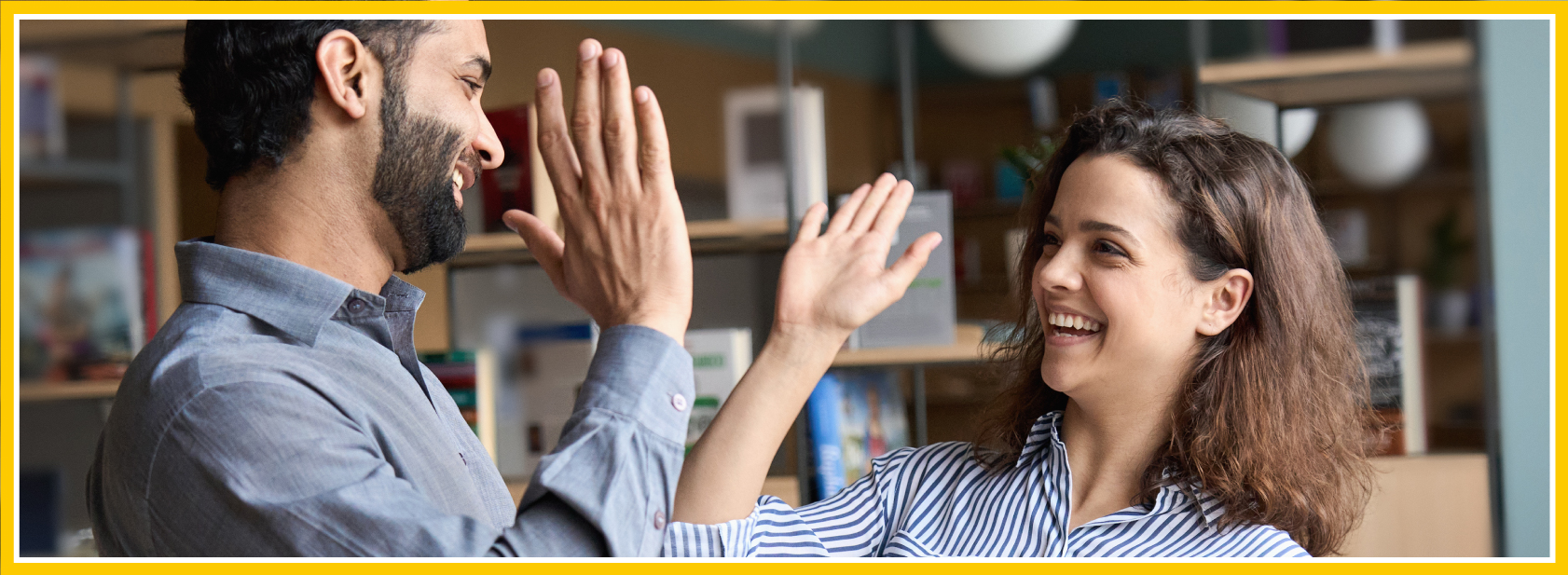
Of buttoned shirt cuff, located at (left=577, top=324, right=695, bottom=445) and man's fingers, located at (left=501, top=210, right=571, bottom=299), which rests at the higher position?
man's fingers, located at (left=501, top=210, right=571, bottom=299)

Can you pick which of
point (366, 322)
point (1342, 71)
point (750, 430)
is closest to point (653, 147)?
point (750, 430)

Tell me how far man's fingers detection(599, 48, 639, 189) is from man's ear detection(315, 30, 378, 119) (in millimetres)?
245

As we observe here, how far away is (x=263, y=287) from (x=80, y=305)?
1574 mm

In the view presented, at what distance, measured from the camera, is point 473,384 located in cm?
217

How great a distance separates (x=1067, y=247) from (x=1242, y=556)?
34cm

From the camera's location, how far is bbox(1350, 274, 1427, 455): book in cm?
202

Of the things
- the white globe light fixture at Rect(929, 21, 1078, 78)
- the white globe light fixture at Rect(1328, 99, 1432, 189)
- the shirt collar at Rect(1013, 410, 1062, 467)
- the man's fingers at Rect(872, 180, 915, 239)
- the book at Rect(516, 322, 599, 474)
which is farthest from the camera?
the white globe light fixture at Rect(929, 21, 1078, 78)

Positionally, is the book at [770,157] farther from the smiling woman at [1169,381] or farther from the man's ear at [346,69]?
the man's ear at [346,69]

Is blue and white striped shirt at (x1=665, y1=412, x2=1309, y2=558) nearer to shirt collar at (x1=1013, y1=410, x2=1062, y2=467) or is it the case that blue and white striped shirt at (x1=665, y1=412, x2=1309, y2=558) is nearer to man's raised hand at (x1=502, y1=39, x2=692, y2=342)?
shirt collar at (x1=1013, y1=410, x2=1062, y2=467)

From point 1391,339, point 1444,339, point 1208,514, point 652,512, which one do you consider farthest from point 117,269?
point 1444,339

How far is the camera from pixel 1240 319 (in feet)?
3.52

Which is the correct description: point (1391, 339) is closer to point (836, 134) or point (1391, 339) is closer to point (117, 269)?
point (117, 269)

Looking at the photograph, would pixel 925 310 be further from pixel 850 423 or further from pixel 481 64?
pixel 481 64

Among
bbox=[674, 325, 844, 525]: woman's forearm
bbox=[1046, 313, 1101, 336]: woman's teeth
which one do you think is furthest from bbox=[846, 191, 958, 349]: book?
bbox=[674, 325, 844, 525]: woman's forearm
